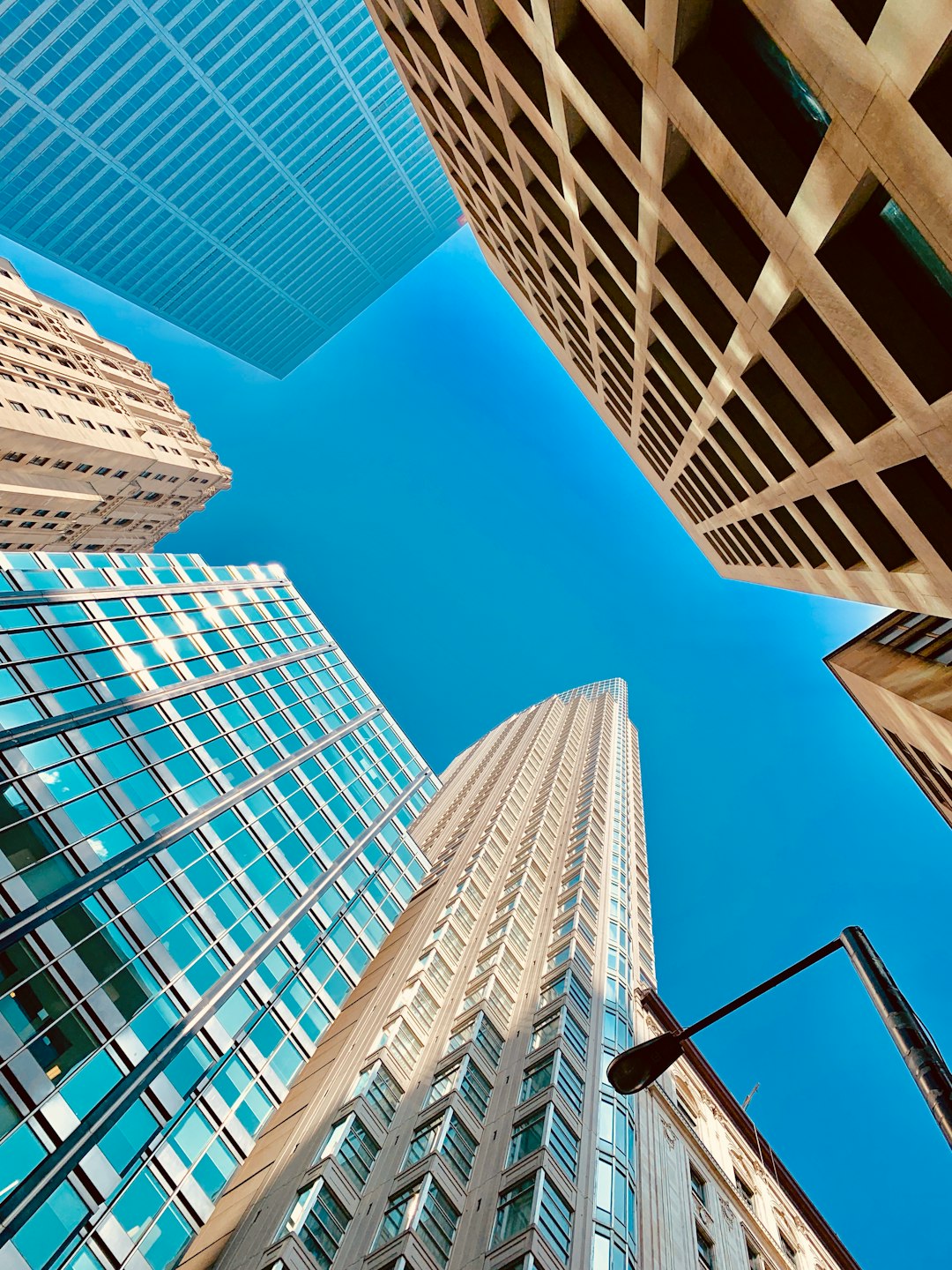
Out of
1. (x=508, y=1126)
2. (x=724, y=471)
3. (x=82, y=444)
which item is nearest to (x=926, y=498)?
(x=724, y=471)

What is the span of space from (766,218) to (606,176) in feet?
24.9

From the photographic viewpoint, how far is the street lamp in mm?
4922

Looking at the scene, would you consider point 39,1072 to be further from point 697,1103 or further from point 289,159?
point 289,159

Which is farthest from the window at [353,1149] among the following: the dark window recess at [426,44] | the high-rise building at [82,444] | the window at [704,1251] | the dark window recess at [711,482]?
the high-rise building at [82,444]

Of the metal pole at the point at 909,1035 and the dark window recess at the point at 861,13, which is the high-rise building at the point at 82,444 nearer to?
the dark window recess at the point at 861,13

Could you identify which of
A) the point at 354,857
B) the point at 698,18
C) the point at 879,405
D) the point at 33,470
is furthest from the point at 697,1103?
the point at 33,470

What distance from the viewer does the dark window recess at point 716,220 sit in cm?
1484

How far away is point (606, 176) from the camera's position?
60.7ft

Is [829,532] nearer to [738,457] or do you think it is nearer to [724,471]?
[738,457]

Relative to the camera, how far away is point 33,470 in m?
77.6

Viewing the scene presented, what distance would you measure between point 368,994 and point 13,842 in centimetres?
2431

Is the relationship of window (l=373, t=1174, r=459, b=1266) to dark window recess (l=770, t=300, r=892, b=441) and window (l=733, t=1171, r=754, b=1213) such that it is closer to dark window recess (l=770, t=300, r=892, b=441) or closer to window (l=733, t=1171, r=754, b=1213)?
window (l=733, t=1171, r=754, b=1213)

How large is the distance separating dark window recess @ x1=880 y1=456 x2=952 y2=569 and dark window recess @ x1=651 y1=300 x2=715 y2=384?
6730 millimetres

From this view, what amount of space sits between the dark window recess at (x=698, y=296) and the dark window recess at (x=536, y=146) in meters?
5.73
